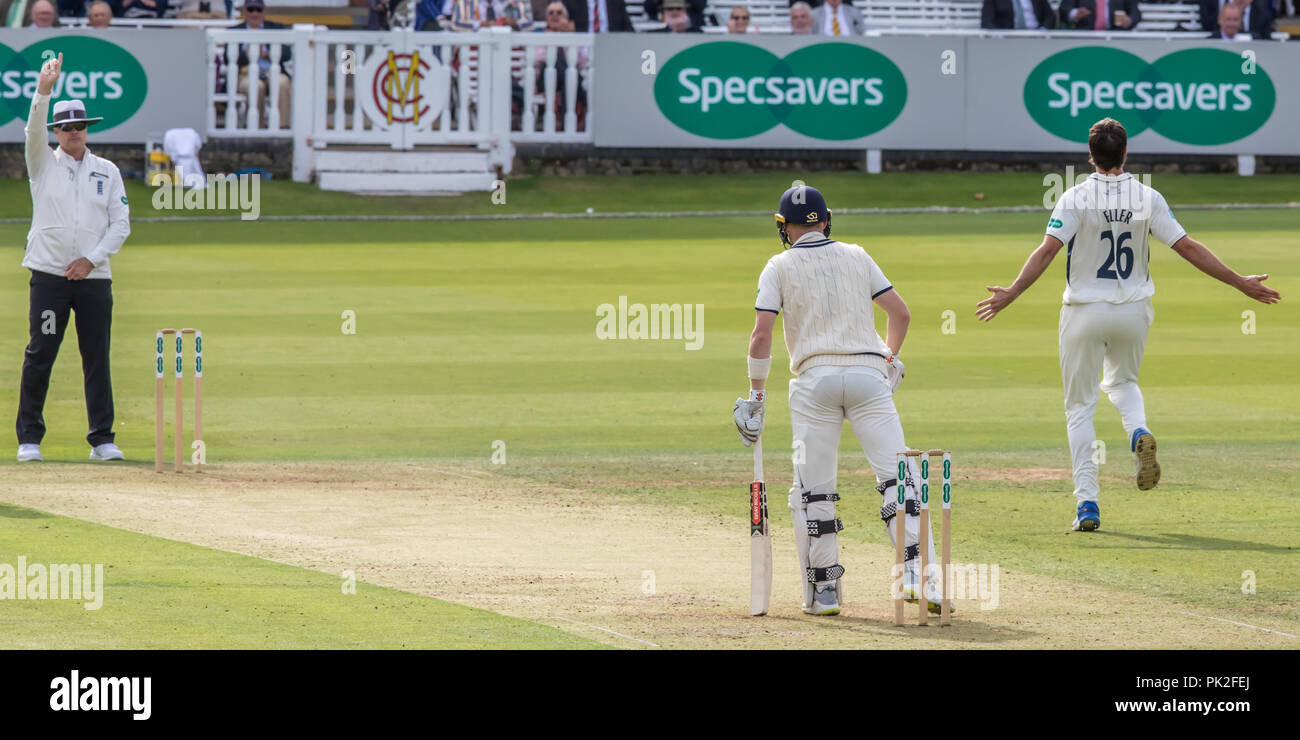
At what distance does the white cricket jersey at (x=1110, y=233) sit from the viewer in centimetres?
1096

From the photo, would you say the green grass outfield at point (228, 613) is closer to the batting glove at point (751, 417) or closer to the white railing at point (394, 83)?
the batting glove at point (751, 417)

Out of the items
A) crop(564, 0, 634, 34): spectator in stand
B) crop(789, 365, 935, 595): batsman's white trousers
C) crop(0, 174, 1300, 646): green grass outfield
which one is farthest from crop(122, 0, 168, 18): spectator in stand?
crop(789, 365, 935, 595): batsman's white trousers

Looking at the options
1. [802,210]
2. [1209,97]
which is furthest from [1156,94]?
[802,210]

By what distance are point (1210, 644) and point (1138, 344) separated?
3349 mm

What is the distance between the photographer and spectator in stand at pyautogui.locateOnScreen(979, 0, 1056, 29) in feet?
112

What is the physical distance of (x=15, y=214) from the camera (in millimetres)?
27594

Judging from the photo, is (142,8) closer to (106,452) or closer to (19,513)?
(106,452)

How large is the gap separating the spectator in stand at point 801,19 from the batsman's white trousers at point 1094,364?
20630mm

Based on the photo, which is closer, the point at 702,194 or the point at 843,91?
the point at 702,194

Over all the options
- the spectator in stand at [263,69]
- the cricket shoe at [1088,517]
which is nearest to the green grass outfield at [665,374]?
the cricket shoe at [1088,517]

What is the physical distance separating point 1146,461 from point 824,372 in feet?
9.67

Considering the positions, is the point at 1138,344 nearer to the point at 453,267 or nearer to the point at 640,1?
the point at 453,267

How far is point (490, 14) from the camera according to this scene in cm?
3234

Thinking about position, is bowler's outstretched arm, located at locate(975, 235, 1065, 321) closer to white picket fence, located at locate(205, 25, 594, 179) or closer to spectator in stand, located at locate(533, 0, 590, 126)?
white picket fence, located at locate(205, 25, 594, 179)
